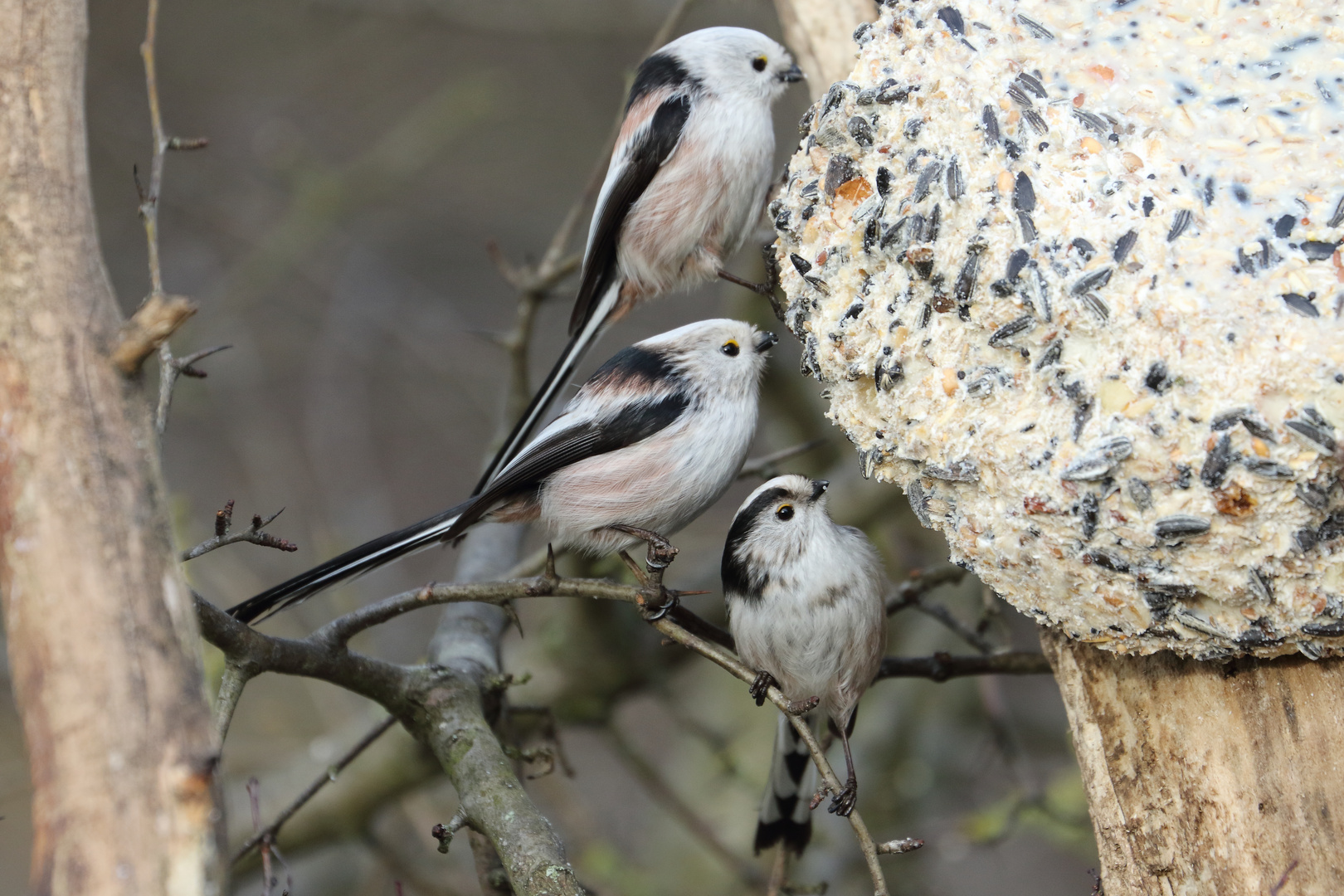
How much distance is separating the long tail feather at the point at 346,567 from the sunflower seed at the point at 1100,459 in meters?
1.16

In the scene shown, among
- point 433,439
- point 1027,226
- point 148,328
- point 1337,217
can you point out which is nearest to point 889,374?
point 1027,226

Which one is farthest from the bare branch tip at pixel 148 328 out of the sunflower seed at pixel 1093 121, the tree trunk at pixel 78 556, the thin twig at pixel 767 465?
the thin twig at pixel 767 465

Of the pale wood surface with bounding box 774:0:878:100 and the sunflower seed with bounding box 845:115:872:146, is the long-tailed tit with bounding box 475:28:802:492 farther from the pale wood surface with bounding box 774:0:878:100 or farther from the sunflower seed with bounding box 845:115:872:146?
the sunflower seed with bounding box 845:115:872:146

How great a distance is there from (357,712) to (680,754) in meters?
1.25

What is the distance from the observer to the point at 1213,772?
1768 millimetres

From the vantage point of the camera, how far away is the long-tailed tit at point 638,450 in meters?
A: 2.14

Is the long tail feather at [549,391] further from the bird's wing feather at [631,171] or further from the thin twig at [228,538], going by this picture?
the thin twig at [228,538]

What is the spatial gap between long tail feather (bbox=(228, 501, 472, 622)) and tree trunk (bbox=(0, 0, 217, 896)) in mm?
741

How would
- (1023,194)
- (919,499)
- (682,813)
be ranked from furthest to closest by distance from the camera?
(682,813), (919,499), (1023,194)

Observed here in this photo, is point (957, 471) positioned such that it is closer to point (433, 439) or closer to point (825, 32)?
point (825, 32)

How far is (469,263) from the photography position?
19.7 ft

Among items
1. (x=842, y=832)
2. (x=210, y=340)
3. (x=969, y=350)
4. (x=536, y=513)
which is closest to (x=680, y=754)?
(x=842, y=832)

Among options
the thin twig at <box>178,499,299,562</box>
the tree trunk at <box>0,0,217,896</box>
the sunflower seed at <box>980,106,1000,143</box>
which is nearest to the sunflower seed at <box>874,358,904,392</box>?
the sunflower seed at <box>980,106,1000,143</box>

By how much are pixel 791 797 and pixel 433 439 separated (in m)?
3.88
